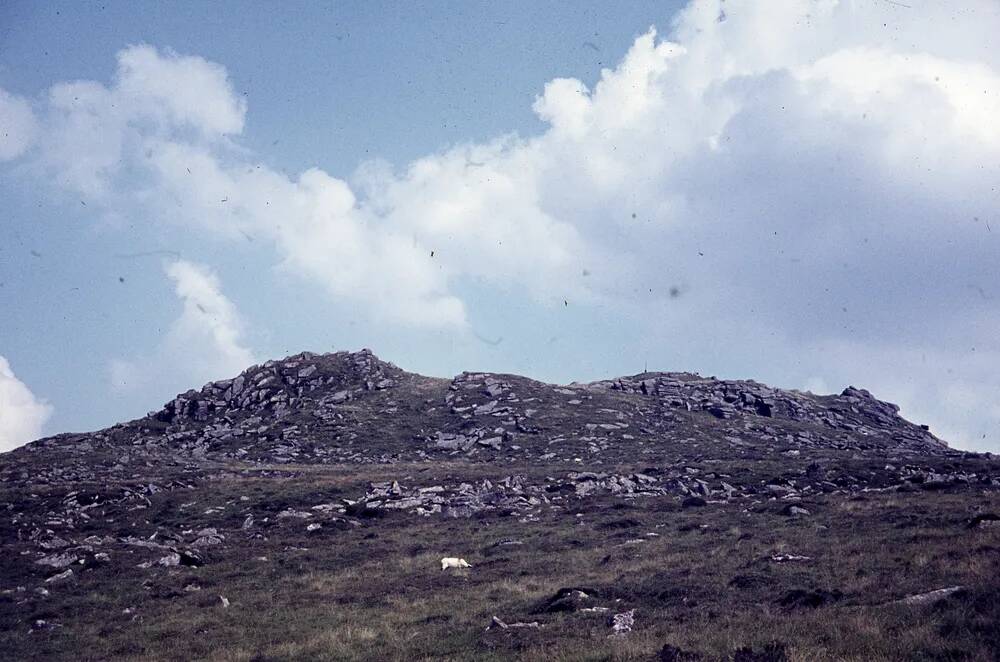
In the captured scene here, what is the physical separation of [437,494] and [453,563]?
16921 millimetres

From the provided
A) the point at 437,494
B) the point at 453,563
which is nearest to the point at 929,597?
the point at 453,563

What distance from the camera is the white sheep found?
26391 mm

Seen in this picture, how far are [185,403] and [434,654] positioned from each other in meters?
80.3

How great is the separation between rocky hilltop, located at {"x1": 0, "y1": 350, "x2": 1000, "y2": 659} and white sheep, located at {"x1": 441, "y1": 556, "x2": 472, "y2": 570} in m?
1.24

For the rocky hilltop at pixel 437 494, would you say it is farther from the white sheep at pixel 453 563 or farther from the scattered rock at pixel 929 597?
the white sheep at pixel 453 563

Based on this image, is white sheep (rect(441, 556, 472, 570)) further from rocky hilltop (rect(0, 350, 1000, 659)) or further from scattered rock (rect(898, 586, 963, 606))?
scattered rock (rect(898, 586, 963, 606))

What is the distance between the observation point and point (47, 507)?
38.5 meters

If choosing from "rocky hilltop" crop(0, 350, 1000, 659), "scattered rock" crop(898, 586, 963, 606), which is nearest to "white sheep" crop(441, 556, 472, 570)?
"rocky hilltop" crop(0, 350, 1000, 659)

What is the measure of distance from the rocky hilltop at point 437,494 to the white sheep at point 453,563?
124cm

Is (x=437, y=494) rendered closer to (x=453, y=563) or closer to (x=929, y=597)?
(x=453, y=563)

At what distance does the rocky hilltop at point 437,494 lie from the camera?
19.4 m

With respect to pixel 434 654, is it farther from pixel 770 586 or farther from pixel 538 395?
pixel 538 395

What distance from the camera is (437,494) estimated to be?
43375mm

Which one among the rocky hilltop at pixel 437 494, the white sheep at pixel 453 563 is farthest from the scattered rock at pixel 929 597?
the white sheep at pixel 453 563
